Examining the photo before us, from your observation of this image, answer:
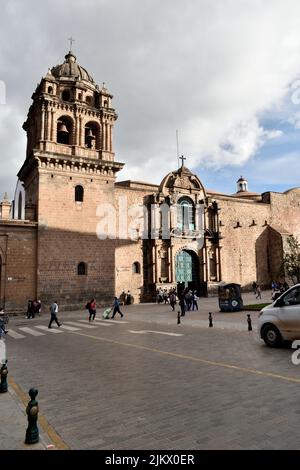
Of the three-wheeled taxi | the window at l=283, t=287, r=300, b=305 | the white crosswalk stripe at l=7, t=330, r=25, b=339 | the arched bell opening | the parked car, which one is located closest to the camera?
the parked car

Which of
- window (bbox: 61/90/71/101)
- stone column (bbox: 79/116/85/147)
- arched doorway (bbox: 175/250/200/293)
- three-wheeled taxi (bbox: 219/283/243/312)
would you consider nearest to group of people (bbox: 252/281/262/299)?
arched doorway (bbox: 175/250/200/293)

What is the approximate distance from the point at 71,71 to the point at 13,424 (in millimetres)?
28843

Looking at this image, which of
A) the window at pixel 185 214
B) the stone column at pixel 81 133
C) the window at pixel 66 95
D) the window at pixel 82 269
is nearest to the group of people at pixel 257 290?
the window at pixel 185 214

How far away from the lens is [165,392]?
5574 mm

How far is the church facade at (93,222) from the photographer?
23.7 m

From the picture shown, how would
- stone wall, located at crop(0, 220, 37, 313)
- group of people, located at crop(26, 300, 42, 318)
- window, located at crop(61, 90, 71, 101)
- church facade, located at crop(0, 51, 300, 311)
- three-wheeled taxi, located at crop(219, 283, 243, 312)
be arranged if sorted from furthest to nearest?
1. window, located at crop(61, 90, 71, 101)
2. church facade, located at crop(0, 51, 300, 311)
3. stone wall, located at crop(0, 220, 37, 313)
4. group of people, located at crop(26, 300, 42, 318)
5. three-wheeled taxi, located at crop(219, 283, 243, 312)

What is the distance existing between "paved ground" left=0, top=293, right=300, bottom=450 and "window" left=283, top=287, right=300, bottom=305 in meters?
1.18

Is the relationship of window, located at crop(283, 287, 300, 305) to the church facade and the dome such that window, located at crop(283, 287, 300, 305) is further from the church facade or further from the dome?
the dome

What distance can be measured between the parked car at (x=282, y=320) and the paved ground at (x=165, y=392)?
33 cm

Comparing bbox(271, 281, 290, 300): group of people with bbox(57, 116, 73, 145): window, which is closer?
bbox(271, 281, 290, 300): group of people

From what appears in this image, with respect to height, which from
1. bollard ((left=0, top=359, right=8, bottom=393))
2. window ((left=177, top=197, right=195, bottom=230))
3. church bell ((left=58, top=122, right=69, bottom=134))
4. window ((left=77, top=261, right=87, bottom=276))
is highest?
church bell ((left=58, top=122, right=69, bottom=134))

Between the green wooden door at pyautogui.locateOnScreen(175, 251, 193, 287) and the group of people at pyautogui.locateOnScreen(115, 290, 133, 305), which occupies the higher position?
the green wooden door at pyautogui.locateOnScreen(175, 251, 193, 287)

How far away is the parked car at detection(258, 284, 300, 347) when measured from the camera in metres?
8.59

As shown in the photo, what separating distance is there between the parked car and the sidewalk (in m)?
6.40
